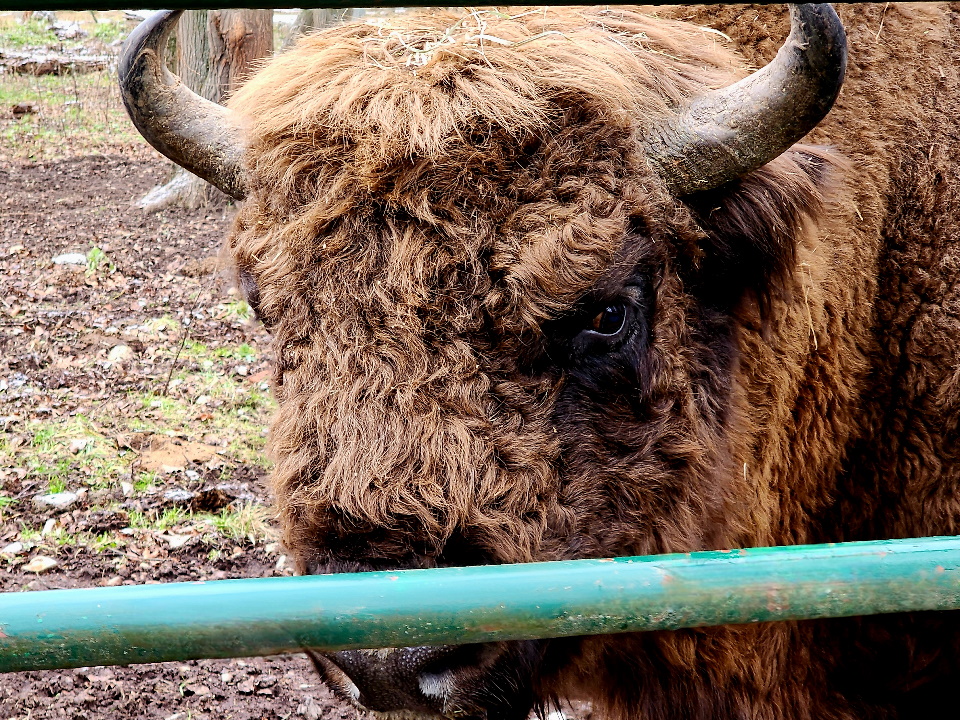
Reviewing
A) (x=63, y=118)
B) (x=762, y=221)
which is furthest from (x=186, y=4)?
(x=63, y=118)

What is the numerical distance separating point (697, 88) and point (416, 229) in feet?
3.61

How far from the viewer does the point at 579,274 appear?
2584mm

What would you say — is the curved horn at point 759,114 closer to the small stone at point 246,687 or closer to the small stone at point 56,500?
the small stone at point 246,687


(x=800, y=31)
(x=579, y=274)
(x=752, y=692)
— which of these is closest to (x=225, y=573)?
(x=752, y=692)

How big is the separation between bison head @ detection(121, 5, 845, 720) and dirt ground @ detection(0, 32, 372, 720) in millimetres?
1410

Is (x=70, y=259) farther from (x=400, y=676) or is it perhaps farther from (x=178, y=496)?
(x=400, y=676)

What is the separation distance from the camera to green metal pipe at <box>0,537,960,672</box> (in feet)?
4.85

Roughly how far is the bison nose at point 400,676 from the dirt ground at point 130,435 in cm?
204

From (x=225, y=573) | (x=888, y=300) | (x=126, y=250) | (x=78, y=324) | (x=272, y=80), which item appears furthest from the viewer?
(x=126, y=250)

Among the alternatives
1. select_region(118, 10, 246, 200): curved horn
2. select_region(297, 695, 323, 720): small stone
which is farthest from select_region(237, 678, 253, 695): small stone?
select_region(118, 10, 246, 200): curved horn

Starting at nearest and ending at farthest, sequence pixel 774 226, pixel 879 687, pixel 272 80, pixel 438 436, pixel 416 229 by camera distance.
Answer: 1. pixel 438 436
2. pixel 416 229
3. pixel 774 226
4. pixel 272 80
5. pixel 879 687

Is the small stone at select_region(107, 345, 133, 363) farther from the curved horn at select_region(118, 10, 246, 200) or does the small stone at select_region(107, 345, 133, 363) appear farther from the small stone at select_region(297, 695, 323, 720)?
the curved horn at select_region(118, 10, 246, 200)

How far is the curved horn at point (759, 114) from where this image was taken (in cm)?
240

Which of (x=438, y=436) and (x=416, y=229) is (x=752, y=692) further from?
(x=416, y=229)
